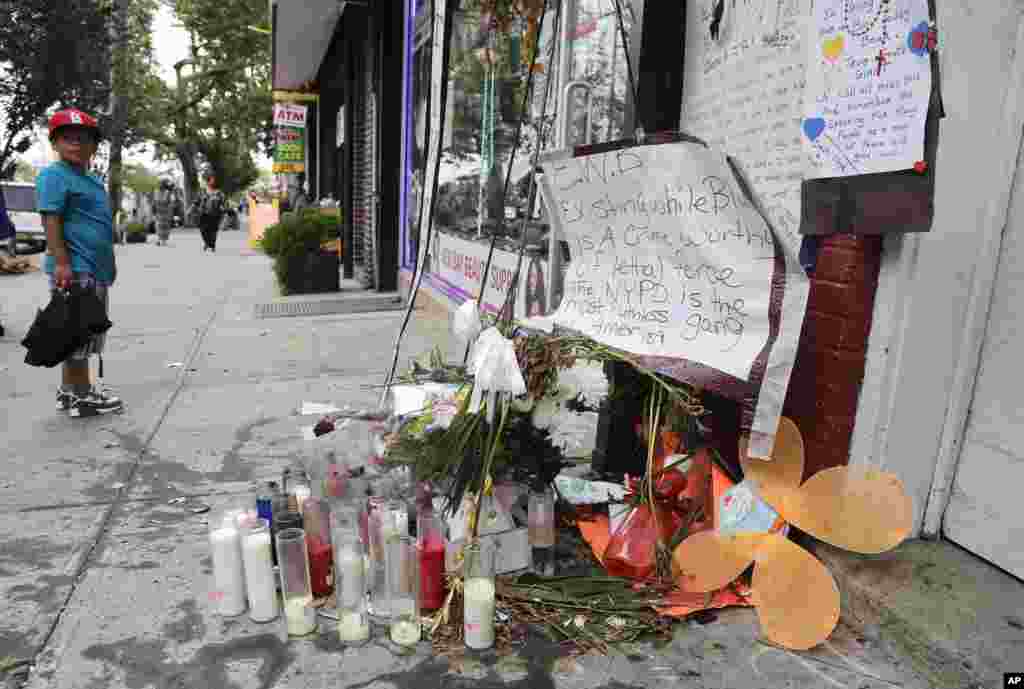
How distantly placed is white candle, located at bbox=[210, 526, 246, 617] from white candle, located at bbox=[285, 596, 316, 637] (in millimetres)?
202

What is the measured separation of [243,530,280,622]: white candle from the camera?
2156 millimetres

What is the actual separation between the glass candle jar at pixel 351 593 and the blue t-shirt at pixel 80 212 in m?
Result: 2.84

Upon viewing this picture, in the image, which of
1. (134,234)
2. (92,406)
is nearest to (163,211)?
(134,234)

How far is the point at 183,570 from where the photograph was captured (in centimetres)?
250

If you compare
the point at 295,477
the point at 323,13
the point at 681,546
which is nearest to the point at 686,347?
the point at 681,546

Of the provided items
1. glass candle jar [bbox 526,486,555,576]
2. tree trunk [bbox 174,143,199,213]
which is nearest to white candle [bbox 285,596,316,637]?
glass candle jar [bbox 526,486,555,576]

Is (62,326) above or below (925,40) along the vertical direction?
below

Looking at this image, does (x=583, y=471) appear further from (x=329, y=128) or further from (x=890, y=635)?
(x=329, y=128)

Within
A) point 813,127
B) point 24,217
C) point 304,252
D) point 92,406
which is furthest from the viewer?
point 24,217

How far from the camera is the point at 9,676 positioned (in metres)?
1.94

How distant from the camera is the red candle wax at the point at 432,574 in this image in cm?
216

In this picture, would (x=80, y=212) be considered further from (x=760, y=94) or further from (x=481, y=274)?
(x=760, y=94)

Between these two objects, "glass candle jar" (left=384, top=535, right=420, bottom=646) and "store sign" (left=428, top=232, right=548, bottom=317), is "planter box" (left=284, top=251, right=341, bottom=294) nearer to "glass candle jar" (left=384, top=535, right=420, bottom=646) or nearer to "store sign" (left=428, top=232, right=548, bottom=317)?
"store sign" (left=428, top=232, right=548, bottom=317)

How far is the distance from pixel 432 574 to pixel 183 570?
0.97 metres
